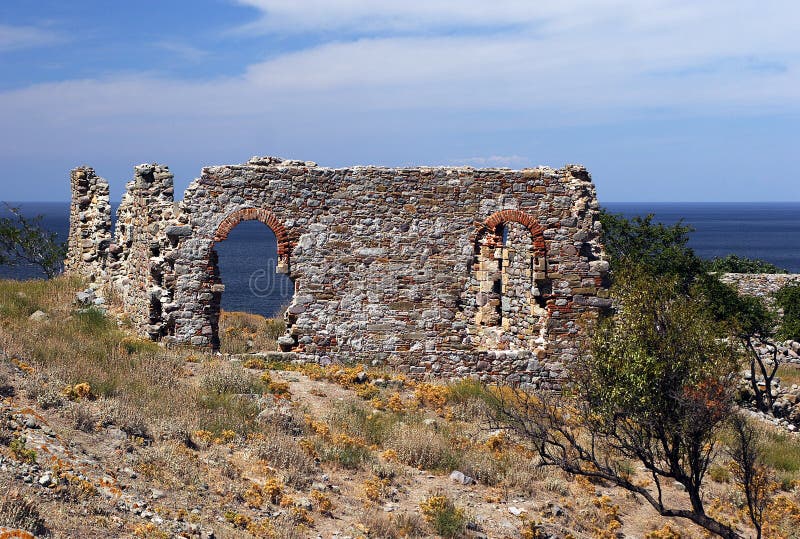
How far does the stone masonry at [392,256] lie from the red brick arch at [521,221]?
0.07 ft

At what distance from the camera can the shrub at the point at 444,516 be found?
34.7 feet

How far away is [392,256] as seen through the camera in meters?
17.2

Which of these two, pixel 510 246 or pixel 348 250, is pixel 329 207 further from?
pixel 510 246

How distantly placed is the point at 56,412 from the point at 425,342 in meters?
8.42

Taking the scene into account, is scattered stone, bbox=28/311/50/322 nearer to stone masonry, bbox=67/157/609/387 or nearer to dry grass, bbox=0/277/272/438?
dry grass, bbox=0/277/272/438

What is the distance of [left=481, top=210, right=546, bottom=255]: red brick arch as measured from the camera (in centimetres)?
1712

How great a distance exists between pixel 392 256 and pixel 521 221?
9.95 feet

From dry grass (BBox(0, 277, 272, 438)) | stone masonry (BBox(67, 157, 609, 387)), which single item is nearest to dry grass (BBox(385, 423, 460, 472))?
dry grass (BBox(0, 277, 272, 438))

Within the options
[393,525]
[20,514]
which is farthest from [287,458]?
[20,514]

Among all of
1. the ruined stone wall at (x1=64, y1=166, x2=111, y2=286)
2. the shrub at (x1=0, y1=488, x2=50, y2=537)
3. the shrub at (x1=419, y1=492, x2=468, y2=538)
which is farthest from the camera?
the ruined stone wall at (x1=64, y1=166, x2=111, y2=286)

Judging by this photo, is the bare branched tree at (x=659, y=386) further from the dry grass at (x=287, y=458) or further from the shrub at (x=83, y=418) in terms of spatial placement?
the shrub at (x=83, y=418)

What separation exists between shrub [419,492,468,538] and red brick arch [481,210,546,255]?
7.49 m

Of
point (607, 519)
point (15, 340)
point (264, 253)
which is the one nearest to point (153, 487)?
point (15, 340)

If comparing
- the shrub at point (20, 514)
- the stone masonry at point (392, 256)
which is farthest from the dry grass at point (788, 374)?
the shrub at point (20, 514)
